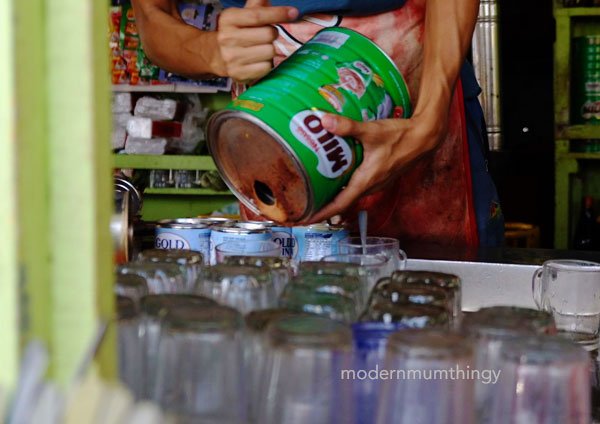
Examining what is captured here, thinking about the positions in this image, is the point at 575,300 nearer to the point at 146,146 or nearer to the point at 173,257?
the point at 173,257

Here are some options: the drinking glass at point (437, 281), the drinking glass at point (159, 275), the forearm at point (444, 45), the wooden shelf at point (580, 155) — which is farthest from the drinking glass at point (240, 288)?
the wooden shelf at point (580, 155)

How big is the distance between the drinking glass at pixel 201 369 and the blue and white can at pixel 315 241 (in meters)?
0.78

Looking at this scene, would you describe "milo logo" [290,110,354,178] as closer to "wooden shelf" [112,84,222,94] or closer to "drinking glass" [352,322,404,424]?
"drinking glass" [352,322,404,424]

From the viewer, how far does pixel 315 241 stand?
1409 mm

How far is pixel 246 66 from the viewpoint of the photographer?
1.69 m

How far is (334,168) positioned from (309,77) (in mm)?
144

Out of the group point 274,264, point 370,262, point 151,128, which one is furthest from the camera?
point 151,128

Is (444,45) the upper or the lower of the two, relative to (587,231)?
upper

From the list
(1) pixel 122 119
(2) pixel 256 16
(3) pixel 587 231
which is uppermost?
(2) pixel 256 16

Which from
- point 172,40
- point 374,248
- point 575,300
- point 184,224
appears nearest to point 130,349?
point 374,248

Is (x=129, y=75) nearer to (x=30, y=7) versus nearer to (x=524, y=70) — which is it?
(x=524, y=70)

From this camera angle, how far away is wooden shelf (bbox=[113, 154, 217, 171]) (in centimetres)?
342

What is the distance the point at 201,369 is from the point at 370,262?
20.0 inches

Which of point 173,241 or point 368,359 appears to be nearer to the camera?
point 368,359
